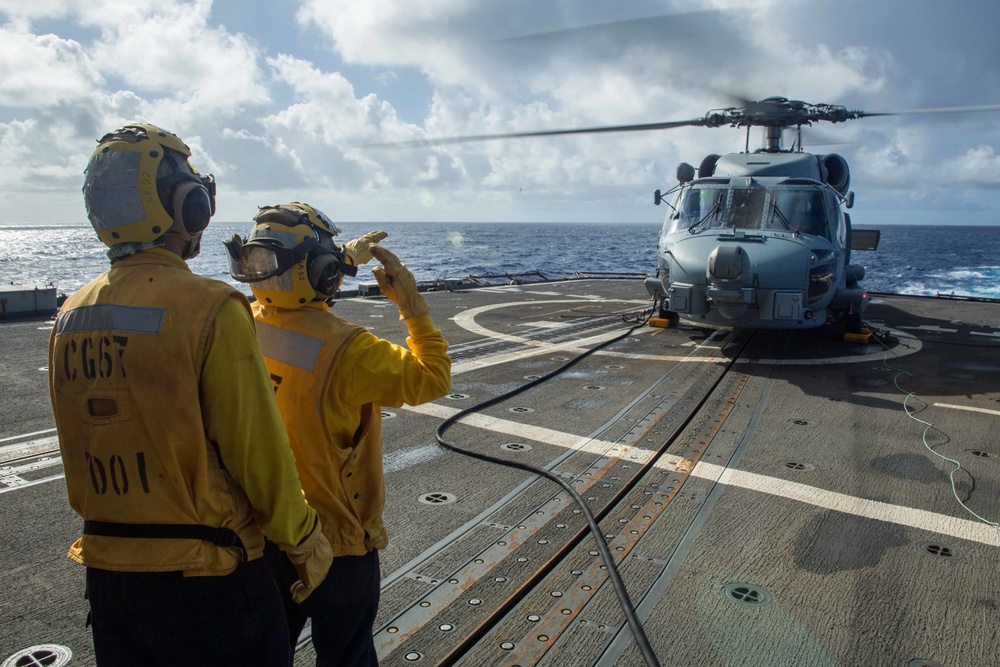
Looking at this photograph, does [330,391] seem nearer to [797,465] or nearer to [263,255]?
[263,255]

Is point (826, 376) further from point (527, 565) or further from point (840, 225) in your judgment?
point (527, 565)

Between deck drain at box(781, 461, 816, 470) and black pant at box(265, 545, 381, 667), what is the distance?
4.31m

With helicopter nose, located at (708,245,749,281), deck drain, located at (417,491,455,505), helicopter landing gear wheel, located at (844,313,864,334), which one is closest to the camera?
deck drain, located at (417,491,455,505)

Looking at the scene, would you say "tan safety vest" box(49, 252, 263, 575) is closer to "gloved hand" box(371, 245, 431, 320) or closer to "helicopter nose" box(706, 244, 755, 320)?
"gloved hand" box(371, 245, 431, 320)

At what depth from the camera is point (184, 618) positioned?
1.90 m

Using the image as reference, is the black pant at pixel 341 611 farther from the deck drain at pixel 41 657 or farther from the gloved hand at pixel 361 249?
the deck drain at pixel 41 657

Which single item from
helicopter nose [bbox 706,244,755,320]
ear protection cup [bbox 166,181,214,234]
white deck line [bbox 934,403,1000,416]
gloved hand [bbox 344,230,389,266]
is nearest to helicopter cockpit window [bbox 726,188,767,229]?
helicopter nose [bbox 706,244,755,320]

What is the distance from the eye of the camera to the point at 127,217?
2.01 meters

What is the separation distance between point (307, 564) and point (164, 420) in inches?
24.8

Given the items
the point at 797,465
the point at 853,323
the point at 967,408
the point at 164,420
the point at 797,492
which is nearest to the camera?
the point at 164,420

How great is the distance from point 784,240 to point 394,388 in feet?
29.8

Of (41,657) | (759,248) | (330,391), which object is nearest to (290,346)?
(330,391)

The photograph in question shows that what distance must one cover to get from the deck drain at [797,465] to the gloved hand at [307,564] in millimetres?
4698

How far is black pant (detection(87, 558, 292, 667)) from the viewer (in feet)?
6.19
